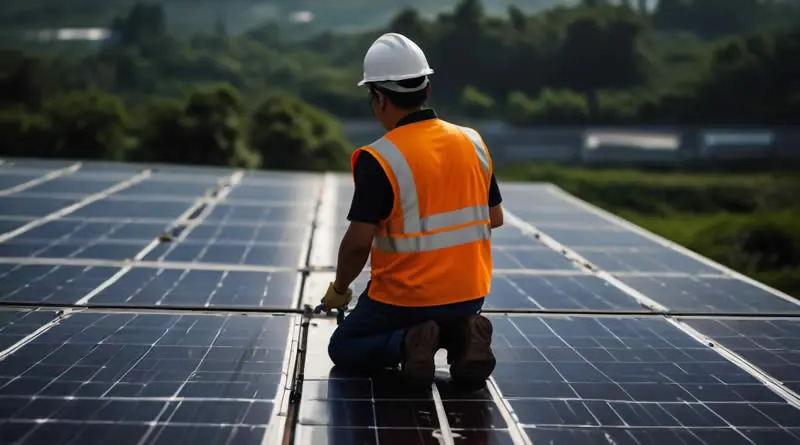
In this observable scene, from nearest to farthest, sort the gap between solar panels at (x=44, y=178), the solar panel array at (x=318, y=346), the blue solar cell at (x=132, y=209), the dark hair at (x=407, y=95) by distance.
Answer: the solar panel array at (x=318, y=346), the dark hair at (x=407, y=95), the blue solar cell at (x=132, y=209), the gap between solar panels at (x=44, y=178)

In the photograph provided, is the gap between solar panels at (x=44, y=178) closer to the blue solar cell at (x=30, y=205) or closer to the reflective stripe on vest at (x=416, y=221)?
the blue solar cell at (x=30, y=205)

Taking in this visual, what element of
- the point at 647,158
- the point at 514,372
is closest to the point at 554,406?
the point at 514,372

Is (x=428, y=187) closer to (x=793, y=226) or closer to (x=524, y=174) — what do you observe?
(x=793, y=226)

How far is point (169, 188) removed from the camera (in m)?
11.6

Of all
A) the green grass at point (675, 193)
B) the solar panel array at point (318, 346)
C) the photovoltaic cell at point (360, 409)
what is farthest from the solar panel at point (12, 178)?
the green grass at point (675, 193)

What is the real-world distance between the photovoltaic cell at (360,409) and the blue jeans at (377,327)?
10 cm

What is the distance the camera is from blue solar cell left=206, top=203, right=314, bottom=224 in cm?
935

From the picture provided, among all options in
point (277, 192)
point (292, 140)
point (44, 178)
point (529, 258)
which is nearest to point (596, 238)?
point (529, 258)

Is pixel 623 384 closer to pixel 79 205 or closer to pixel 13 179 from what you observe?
pixel 79 205

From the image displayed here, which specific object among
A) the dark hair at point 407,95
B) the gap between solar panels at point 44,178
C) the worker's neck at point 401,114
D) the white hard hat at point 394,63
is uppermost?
the white hard hat at point 394,63

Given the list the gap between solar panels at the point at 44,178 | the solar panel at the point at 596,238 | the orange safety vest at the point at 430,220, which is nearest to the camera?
the orange safety vest at the point at 430,220

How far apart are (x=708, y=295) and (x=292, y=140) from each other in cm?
3398

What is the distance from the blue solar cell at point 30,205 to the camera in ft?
30.0

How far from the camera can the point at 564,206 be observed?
37.4 feet
